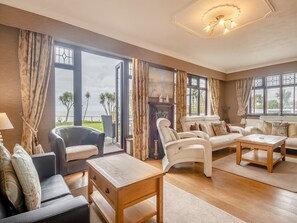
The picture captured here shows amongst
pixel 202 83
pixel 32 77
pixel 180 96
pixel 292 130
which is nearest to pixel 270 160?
pixel 292 130

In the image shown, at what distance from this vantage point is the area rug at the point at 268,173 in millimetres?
2627

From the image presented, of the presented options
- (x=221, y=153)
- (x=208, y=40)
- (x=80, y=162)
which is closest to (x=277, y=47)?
(x=208, y=40)

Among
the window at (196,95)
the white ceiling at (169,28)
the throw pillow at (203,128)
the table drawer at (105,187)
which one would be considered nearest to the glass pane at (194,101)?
the window at (196,95)

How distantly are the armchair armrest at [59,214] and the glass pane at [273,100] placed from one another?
6.83 metres

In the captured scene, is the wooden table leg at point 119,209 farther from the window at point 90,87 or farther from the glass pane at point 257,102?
the glass pane at point 257,102

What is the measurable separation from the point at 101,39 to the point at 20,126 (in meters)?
2.21

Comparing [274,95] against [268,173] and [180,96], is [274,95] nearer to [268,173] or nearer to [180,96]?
[180,96]

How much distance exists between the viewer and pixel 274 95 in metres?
5.74

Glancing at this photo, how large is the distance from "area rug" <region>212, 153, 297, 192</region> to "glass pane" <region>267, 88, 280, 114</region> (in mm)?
2506

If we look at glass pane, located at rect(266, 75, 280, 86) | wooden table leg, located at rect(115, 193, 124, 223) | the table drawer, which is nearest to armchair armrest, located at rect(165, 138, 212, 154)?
the table drawer

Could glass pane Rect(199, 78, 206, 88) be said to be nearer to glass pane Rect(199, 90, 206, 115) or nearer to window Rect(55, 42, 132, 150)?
glass pane Rect(199, 90, 206, 115)

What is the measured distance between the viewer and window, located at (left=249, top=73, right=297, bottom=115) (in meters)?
5.39

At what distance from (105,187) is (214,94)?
229 inches

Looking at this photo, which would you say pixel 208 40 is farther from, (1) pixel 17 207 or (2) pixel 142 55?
(1) pixel 17 207
